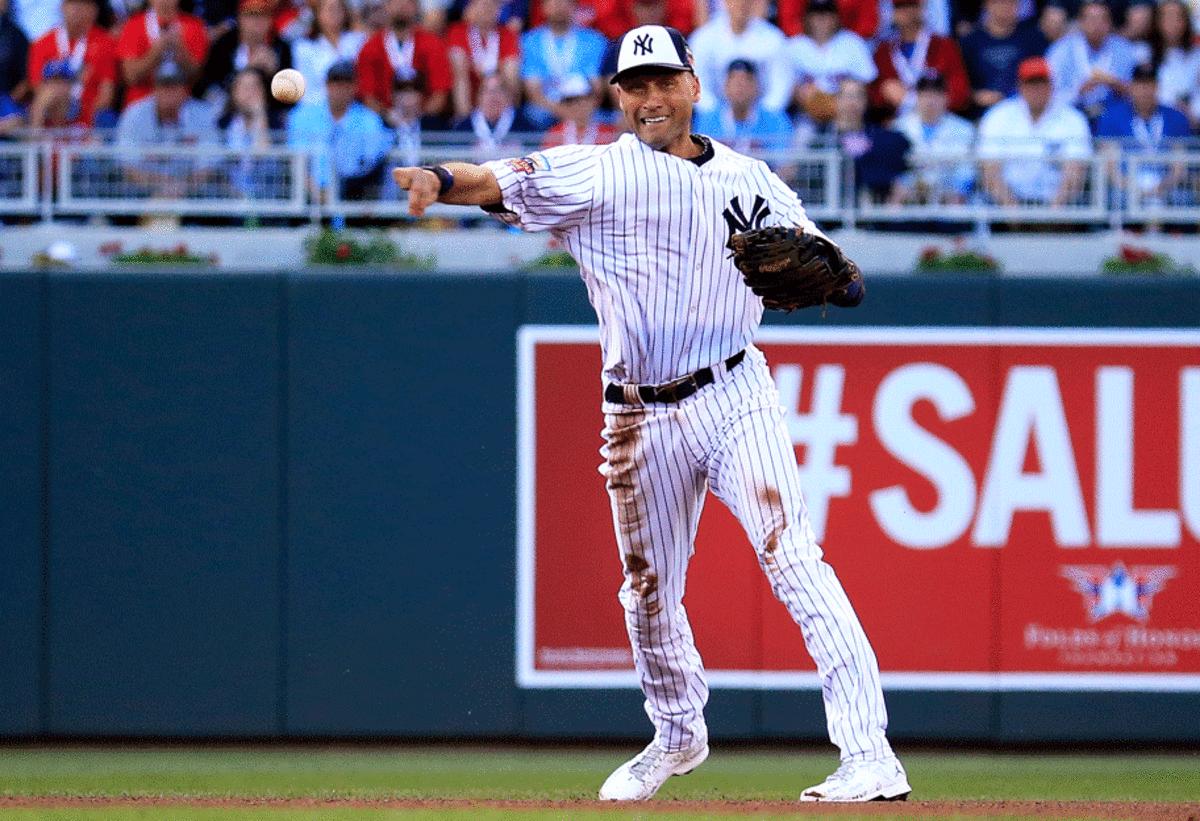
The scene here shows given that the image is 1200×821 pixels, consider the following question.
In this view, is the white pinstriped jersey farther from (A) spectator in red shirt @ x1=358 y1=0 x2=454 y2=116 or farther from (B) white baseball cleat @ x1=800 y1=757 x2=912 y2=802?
(A) spectator in red shirt @ x1=358 y1=0 x2=454 y2=116

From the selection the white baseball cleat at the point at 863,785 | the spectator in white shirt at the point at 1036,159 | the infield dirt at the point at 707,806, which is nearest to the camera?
the infield dirt at the point at 707,806

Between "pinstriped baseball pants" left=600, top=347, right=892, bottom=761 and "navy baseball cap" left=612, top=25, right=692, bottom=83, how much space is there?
0.84 m

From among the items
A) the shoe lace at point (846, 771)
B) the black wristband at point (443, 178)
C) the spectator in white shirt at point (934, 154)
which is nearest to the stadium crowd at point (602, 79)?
the spectator in white shirt at point (934, 154)

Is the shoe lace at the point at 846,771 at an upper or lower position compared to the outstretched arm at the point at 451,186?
lower

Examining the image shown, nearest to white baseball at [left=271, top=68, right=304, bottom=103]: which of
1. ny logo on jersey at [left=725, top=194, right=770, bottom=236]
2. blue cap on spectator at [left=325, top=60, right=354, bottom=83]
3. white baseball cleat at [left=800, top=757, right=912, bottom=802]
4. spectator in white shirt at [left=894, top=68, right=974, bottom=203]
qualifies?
ny logo on jersey at [left=725, top=194, right=770, bottom=236]

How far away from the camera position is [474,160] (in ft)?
27.7

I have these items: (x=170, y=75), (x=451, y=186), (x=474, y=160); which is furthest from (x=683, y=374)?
(x=170, y=75)

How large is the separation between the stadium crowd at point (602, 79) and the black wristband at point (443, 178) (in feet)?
12.9

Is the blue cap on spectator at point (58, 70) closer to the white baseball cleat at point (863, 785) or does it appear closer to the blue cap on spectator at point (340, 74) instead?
the blue cap on spectator at point (340, 74)

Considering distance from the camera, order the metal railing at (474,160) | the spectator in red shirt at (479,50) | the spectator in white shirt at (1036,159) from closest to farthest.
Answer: the metal railing at (474,160)
the spectator in white shirt at (1036,159)
the spectator in red shirt at (479,50)

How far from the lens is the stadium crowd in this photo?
8.51 m

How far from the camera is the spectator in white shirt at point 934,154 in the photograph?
848 cm

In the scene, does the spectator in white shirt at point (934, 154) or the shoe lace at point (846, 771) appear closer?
the shoe lace at point (846, 771)

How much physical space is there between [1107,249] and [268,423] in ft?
13.2
